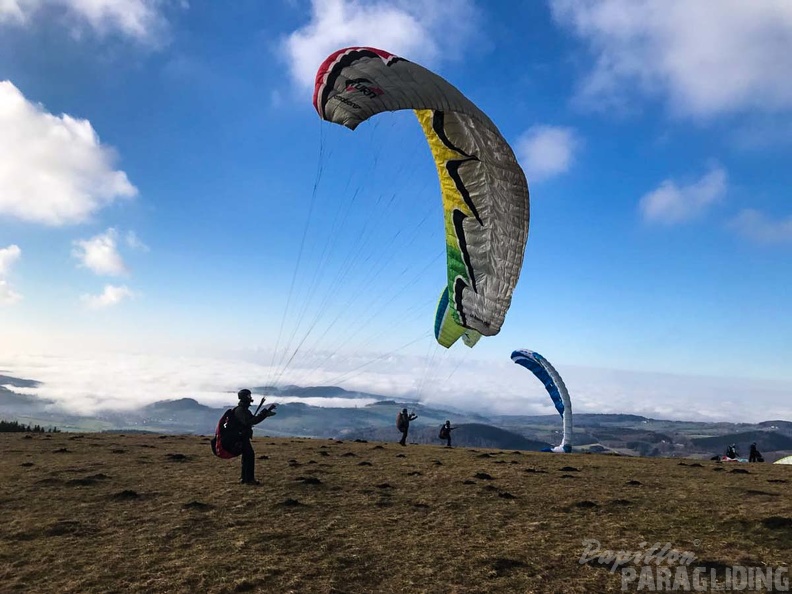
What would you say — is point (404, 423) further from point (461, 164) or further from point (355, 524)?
point (355, 524)

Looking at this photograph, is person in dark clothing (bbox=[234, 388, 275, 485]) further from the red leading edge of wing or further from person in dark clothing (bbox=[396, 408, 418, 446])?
person in dark clothing (bbox=[396, 408, 418, 446])

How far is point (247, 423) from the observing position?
45.6 ft

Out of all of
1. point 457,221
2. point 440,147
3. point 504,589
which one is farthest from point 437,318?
point 504,589

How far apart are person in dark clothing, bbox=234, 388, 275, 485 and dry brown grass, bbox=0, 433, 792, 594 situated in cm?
49

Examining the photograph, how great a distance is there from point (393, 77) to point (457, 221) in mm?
5410

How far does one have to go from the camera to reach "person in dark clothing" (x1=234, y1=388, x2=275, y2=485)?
44.7ft

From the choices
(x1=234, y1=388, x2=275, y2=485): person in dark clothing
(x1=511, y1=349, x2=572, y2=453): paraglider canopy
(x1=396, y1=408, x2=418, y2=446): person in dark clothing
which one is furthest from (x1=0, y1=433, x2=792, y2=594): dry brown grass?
(x1=511, y1=349, x2=572, y2=453): paraglider canopy

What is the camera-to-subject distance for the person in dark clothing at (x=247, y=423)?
44.7 ft

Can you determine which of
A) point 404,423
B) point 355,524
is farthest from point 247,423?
point 404,423

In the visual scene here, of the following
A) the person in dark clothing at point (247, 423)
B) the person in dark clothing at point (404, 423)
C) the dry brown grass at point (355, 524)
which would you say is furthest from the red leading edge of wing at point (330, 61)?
the person in dark clothing at point (404, 423)

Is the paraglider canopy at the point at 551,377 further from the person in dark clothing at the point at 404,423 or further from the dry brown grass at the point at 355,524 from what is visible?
the dry brown grass at the point at 355,524

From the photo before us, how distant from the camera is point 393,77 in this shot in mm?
12047

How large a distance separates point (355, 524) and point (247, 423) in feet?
17.4

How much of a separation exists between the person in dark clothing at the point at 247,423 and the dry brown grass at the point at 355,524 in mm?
487
